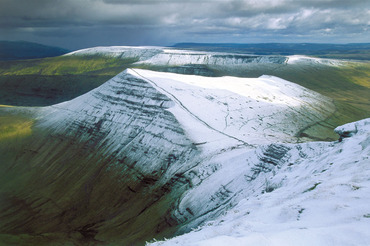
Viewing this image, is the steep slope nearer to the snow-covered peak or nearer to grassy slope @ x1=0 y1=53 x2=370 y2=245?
grassy slope @ x1=0 y1=53 x2=370 y2=245

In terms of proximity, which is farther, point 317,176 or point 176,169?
point 176,169

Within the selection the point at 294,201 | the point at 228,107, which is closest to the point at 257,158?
the point at 294,201

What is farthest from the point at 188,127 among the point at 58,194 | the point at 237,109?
the point at 58,194

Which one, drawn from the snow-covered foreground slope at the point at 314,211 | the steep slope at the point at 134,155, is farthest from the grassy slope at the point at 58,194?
the snow-covered foreground slope at the point at 314,211

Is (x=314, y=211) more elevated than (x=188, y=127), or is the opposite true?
(x=314, y=211)

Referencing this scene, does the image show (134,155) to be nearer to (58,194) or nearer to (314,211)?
(58,194)

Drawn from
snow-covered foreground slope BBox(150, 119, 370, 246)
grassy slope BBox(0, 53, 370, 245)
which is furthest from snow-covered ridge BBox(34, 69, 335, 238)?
snow-covered foreground slope BBox(150, 119, 370, 246)

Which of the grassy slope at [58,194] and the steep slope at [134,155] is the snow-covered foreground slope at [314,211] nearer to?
the steep slope at [134,155]

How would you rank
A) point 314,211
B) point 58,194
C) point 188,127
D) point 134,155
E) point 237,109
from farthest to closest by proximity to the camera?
1. point 237,109
2. point 134,155
3. point 58,194
4. point 188,127
5. point 314,211

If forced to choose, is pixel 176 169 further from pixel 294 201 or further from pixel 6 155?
pixel 6 155
